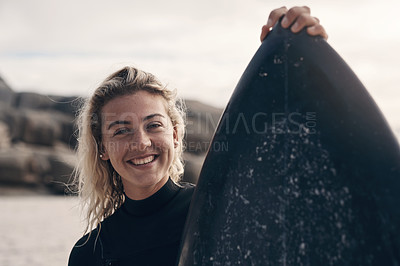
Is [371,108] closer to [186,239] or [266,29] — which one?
[266,29]

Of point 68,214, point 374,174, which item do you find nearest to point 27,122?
point 68,214

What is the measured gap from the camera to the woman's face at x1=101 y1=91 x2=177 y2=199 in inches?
81.2

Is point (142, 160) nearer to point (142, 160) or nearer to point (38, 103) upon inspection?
point (142, 160)

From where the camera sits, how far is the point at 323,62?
4.82ft

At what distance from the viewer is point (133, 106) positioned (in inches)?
83.3

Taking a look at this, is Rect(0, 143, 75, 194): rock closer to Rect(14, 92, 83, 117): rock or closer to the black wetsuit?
Rect(14, 92, 83, 117): rock

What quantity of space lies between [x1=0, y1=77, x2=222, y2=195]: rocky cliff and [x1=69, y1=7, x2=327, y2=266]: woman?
12.6 m

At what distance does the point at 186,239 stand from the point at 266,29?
74cm

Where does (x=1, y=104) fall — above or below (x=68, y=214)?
above

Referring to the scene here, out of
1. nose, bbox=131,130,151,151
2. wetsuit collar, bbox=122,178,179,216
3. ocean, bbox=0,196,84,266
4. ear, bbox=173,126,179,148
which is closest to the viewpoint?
nose, bbox=131,130,151,151

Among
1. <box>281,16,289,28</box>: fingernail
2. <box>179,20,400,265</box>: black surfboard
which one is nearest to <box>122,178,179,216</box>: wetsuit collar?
<box>179,20,400,265</box>: black surfboard

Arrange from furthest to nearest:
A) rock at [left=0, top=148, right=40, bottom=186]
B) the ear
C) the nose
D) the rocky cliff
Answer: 1. the rocky cliff
2. rock at [left=0, top=148, right=40, bottom=186]
3. the ear
4. the nose

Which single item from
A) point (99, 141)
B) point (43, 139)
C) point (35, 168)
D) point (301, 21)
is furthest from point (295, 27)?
point (43, 139)

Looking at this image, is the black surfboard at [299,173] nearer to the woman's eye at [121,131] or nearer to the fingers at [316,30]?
the fingers at [316,30]
